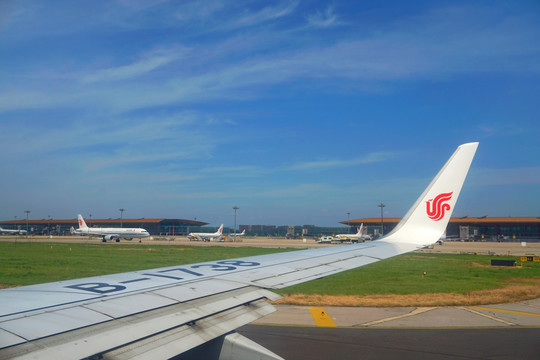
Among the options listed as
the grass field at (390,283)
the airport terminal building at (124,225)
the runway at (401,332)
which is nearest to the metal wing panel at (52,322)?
the runway at (401,332)

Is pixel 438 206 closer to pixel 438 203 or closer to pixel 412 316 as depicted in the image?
pixel 438 203

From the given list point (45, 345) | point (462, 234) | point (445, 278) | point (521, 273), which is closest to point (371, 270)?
point (445, 278)

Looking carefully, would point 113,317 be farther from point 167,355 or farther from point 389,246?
point 389,246

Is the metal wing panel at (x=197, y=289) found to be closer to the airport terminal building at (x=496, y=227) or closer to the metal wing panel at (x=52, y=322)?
the metal wing panel at (x=52, y=322)

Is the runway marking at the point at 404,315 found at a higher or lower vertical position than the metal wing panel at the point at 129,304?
lower

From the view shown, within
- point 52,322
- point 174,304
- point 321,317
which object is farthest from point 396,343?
point 52,322

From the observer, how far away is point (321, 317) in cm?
1289

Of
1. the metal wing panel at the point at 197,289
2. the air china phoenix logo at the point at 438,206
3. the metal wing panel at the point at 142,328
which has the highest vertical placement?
the air china phoenix logo at the point at 438,206

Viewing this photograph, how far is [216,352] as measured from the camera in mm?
4371

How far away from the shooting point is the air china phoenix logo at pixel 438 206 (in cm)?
661

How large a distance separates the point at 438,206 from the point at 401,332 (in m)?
5.77

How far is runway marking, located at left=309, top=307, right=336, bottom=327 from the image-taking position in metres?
12.1

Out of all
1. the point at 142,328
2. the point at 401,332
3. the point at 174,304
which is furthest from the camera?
the point at 401,332

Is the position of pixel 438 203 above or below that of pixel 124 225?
above
